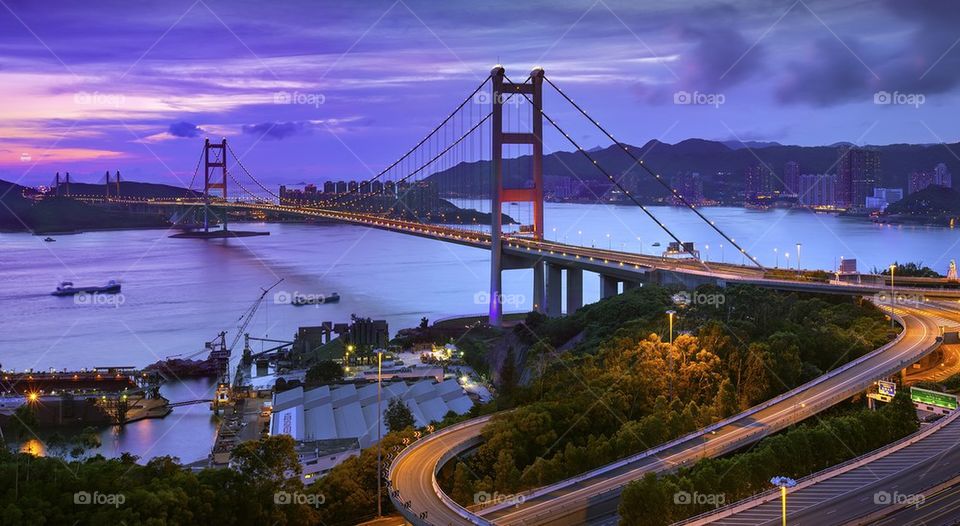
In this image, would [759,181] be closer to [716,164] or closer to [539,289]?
[716,164]

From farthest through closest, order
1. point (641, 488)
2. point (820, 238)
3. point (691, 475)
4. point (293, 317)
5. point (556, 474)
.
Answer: point (820, 238) < point (293, 317) < point (556, 474) < point (691, 475) < point (641, 488)

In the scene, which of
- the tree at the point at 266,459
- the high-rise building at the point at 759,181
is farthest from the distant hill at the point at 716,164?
the tree at the point at 266,459

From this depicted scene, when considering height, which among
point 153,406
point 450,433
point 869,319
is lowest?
point 153,406

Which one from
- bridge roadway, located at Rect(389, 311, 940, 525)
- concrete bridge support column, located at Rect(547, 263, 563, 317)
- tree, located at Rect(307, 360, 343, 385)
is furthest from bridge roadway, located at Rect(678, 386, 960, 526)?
concrete bridge support column, located at Rect(547, 263, 563, 317)

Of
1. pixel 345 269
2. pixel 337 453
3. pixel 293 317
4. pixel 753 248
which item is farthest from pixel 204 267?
pixel 337 453

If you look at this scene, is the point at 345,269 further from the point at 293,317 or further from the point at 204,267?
the point at 293,317

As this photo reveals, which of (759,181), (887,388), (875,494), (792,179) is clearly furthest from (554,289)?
(759,181)
